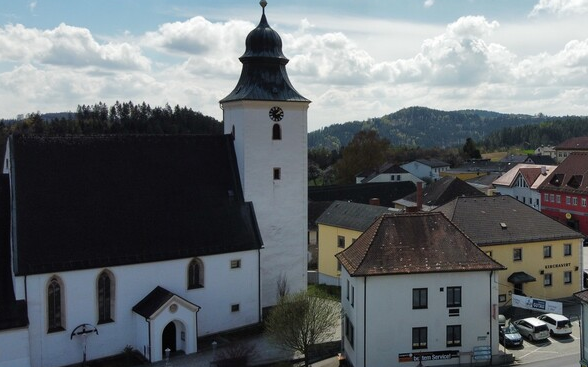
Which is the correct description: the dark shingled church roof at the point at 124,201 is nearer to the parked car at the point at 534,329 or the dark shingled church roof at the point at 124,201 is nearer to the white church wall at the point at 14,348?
the white church wall at the point at 14,348

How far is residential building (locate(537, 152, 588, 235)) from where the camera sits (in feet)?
225

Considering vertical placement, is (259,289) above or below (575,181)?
below

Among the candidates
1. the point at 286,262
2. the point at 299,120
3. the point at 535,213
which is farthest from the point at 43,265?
the point at 535,213

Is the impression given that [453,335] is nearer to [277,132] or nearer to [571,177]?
[277,132]

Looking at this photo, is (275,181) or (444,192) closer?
(275,181)

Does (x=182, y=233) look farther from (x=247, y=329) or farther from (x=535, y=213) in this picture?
(x=535, y=213)

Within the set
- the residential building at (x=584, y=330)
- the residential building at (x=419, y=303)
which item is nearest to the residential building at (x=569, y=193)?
the residential building at (x=419, y=303)

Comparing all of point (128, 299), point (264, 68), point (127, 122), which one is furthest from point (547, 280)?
point (127, 122)

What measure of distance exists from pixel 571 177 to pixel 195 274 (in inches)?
2104

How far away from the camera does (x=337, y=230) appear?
156 ft

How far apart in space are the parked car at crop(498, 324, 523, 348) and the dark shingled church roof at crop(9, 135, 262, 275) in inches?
561

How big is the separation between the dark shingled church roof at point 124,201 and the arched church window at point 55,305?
874 millimetres

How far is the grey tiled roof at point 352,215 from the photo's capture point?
1818 inches

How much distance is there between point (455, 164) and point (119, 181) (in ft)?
403
